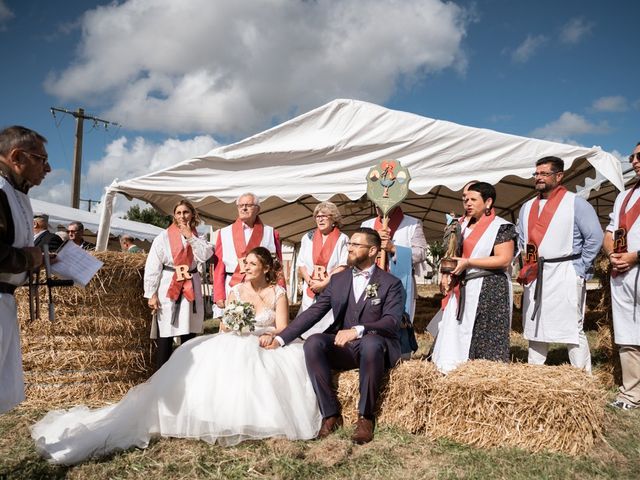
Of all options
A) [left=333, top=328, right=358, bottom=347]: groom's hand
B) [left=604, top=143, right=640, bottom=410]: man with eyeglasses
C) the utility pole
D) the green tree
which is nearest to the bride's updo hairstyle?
[left=333, top=328, right=358, bottom=347]: groom's hand

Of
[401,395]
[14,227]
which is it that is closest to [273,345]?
[401,395]

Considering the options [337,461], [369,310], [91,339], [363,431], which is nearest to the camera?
[337,461]

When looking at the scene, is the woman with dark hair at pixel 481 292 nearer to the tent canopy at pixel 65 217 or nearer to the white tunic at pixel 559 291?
the white tunic at pixel 559 291

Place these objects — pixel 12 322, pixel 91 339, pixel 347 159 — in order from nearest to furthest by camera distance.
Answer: pixel 12 322
pixel 91 339
pixel 347 159

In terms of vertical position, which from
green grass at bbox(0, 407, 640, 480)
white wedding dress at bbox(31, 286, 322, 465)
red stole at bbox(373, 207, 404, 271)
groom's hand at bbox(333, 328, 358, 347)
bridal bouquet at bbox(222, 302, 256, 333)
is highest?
red stole at bbox(373, 207, 404, 271)

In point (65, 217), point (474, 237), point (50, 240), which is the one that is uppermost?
point (65, 217)

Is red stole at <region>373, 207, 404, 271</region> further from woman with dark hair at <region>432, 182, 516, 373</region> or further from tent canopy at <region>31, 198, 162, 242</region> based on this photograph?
tent canopy at <region>31, 198, 162, 242</region>

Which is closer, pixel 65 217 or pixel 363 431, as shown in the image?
pixel 363 431

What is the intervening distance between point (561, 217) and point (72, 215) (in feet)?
44.2

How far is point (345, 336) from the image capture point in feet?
12.2

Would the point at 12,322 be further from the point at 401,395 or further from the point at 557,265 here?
the point at 557,265

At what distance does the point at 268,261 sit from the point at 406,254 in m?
1.52

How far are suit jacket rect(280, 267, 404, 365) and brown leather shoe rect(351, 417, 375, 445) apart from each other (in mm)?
519

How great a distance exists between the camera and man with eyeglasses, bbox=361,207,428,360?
4621mm
